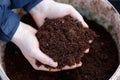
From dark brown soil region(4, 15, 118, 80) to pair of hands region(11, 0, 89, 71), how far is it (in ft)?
0.19

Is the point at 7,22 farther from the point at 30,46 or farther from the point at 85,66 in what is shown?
the point at 85,66

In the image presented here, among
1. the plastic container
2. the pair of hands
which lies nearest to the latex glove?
the pair of hands

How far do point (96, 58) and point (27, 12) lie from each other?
0.33 m

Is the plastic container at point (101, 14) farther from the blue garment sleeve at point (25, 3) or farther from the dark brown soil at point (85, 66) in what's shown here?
the blue garment sleeve at point (25, 3)

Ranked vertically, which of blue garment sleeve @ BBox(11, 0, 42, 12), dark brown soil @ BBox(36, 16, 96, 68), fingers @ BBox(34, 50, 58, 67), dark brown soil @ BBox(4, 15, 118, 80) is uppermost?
blue garment sleeve @ BBox(11, 0, 42, 12)

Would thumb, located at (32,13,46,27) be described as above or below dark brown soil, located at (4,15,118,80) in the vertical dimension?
above

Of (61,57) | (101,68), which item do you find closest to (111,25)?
(101,68)

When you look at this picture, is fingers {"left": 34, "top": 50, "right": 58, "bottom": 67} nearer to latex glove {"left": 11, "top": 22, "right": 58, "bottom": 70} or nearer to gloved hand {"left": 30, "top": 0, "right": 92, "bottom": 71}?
latex glove {"left": 11, "top": 22, "right": 58, "bottom": 70}

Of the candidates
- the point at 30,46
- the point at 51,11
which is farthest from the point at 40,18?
the point at 30,46

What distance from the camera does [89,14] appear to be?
3.99ft

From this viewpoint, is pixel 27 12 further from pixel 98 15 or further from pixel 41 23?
pixel 98 15

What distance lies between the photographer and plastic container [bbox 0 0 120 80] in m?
1.11

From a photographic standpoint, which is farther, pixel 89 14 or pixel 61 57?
pixel 89 14

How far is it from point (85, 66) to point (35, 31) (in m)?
0.22
